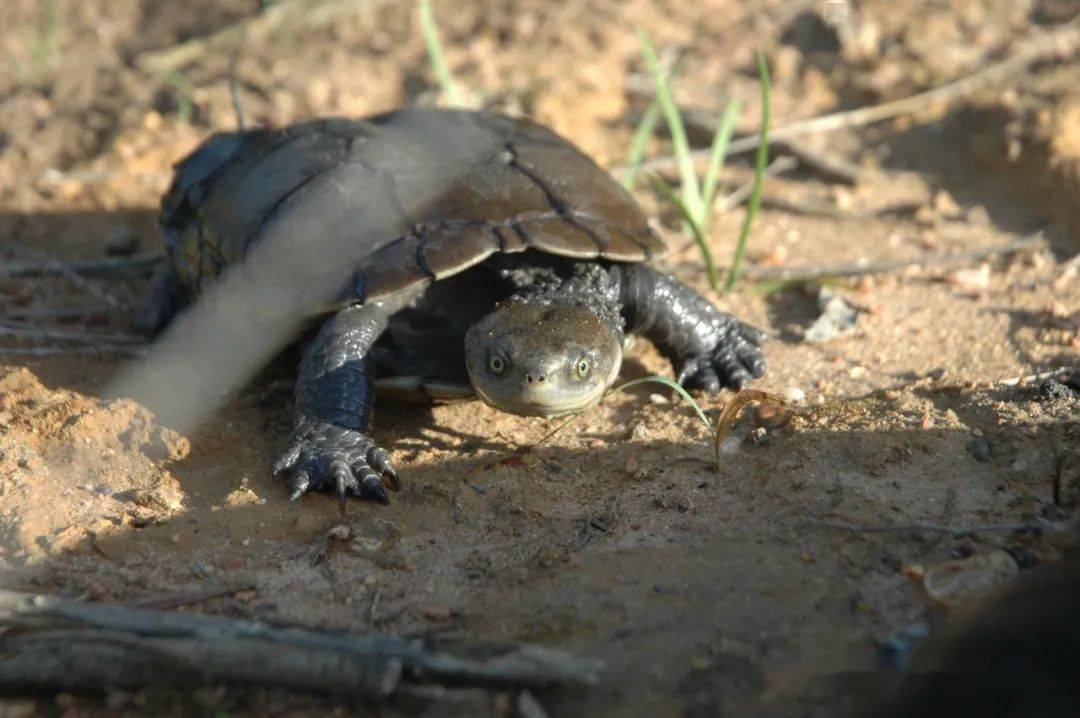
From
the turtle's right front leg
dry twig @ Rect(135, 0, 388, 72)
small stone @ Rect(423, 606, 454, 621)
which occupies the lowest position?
small stone @ Rect(423, 606, 454, 621)

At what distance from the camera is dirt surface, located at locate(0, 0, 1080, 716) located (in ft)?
8.80

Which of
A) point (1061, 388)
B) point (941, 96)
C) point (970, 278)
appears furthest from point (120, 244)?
point (941, 96)

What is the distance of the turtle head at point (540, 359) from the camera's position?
3387 mm

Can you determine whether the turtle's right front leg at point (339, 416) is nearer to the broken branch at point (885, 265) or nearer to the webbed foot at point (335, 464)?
the webbed foot at point (335, 464)

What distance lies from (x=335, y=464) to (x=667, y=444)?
1.06 metres

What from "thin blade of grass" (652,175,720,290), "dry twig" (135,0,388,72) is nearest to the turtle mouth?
"thin blade of grass" (652,175,720,290)

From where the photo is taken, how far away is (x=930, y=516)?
118 inches

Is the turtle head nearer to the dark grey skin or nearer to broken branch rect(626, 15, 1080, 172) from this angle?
the dark grey skin

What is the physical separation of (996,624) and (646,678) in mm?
837

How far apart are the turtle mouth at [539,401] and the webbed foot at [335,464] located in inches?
15.1

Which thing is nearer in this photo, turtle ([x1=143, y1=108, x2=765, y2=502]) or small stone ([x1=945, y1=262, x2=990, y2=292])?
turtle ([x1=143, y1=108, x2=765, y2=502])

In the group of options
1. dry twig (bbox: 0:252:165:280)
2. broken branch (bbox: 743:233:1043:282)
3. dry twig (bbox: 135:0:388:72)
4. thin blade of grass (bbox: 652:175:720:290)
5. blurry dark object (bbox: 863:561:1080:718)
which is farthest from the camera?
dry twig (bbox: 135:0:388:72)

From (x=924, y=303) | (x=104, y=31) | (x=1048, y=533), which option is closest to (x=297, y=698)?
(x=1048, y=533)

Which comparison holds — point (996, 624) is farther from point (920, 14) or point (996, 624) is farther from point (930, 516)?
point (920, 14)
